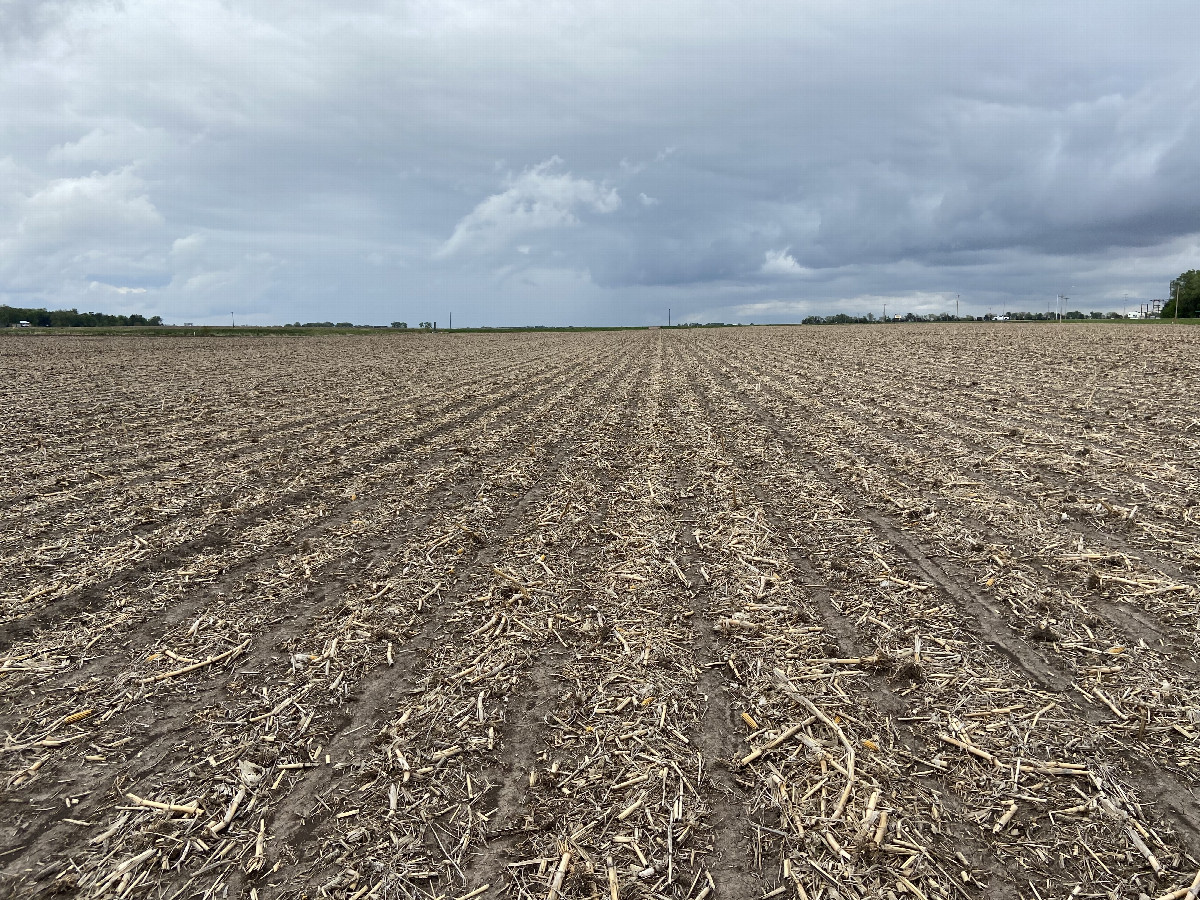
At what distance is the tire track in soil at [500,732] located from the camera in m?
3.39

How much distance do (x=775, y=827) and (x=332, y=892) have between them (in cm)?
246

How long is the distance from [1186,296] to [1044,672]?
533 feet

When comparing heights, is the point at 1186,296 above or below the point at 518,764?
above

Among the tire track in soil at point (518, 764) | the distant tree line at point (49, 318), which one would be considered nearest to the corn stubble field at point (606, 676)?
the tire track in soil at point (518, 764)

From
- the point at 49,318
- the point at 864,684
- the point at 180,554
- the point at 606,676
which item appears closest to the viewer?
the point at 864,684

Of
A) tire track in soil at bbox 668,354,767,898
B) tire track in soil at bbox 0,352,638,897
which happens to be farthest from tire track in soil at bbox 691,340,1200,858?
tire track in soil at bbox 0,352,638,897

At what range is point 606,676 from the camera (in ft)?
16.2

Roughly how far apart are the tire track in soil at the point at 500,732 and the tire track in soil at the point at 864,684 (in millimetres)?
1348

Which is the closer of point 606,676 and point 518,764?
point 518,764

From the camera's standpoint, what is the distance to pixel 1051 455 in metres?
11.1

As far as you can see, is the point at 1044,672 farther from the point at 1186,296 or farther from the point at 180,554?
the point at 1186,296

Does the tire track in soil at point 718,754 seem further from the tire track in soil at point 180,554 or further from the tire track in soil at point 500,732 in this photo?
the tire track in soil at point 180,554

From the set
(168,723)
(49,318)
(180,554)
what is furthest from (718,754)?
(49,318)

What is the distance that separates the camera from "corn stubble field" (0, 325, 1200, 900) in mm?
3350
